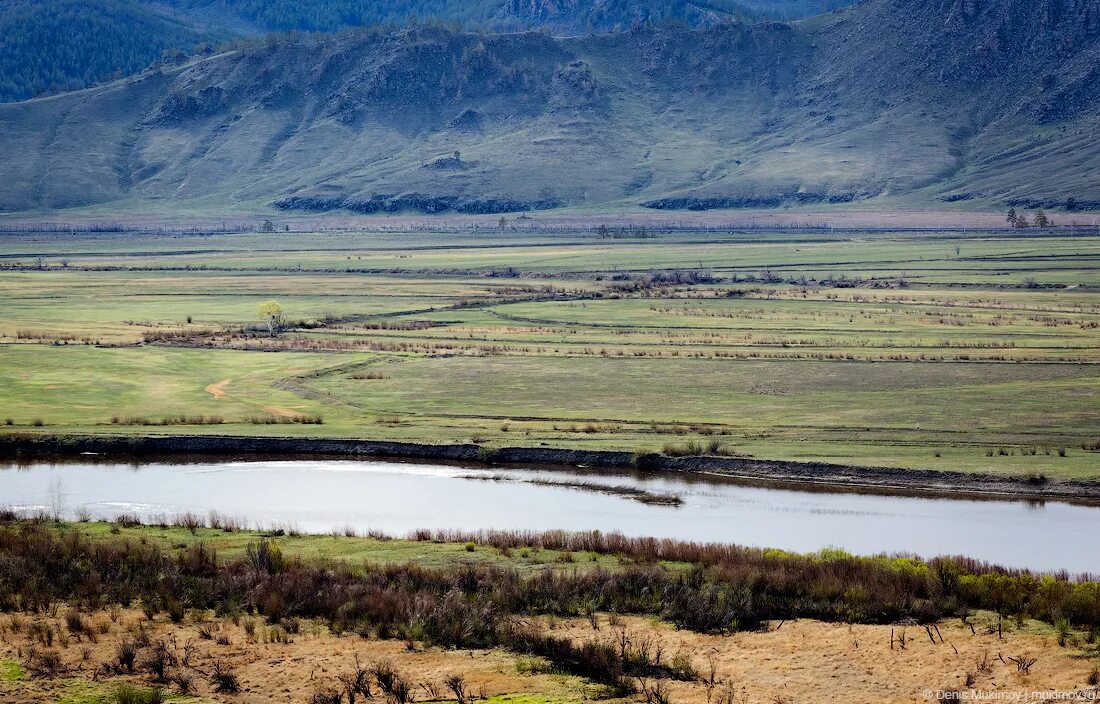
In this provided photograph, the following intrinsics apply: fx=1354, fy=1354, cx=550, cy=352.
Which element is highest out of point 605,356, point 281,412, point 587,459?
point 605,356

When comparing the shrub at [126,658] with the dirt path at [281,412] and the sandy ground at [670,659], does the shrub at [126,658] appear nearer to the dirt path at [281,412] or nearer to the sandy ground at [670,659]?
the sandy ground at [670,659]

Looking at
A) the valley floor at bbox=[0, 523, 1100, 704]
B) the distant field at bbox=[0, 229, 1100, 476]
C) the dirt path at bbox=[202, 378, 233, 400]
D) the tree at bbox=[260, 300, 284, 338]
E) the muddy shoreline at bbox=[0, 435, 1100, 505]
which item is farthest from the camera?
the tree at bbox=[260, 300, 284, 338]

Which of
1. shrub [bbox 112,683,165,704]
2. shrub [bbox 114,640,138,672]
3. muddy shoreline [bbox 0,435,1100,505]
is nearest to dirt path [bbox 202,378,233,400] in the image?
muddy shoreline [bbox 0,435,1100,505]

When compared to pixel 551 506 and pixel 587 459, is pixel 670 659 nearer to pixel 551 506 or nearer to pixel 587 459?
pixel 551 506

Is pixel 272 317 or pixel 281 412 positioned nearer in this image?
pixel 281 412

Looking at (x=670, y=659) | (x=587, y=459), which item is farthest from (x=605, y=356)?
(x=670, y=659)

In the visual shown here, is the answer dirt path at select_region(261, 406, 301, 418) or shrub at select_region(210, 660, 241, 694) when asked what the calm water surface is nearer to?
dirt path at select_region(261, 406, 301, 418)
